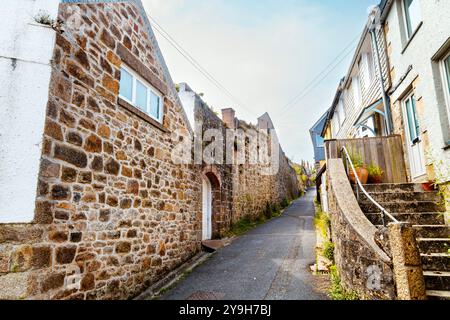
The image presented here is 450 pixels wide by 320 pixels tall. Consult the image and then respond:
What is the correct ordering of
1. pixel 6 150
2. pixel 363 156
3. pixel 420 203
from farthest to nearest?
1. pixel 363 156
2. pixel 420 203
3. pixel 6 150

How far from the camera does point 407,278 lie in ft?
9.36

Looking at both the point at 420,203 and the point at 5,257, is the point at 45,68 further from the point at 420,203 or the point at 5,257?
the point at 420,203

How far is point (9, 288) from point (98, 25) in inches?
158

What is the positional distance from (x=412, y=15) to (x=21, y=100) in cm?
785

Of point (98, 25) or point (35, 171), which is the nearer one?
point (35, 171)

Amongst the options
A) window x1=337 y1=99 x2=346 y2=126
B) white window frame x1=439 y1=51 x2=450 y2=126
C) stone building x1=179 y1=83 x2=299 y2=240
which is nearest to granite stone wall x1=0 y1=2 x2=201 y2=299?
stone building x1=179 y1=83 x2=299 y2=240

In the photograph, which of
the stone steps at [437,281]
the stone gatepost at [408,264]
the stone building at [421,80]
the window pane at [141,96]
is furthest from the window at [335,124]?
the stone gatepost at [408,264]

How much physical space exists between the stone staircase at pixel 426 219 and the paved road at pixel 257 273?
1636 mm

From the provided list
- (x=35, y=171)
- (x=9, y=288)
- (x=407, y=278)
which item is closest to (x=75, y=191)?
(x=35, y=171)

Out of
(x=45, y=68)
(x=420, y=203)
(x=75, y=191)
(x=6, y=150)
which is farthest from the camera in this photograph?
(x=420, y=203)

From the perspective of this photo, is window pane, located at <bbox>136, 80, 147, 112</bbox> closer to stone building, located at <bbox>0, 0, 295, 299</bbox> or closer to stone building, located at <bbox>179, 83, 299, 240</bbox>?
stone building, located at <bbox>0, 0, 295, 299</bbox>

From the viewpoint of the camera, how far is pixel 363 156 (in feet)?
23.0

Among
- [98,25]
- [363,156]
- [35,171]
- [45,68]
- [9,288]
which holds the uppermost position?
[98,25]
